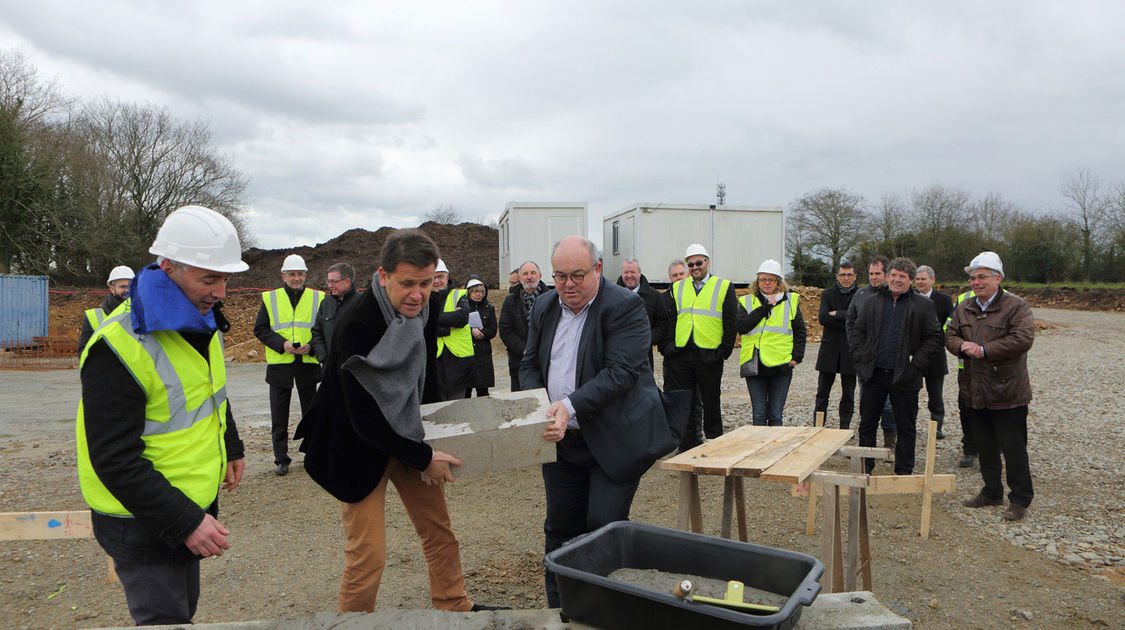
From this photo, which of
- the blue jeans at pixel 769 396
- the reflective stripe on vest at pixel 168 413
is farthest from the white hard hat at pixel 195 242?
the blue jeans at pixel 769 396

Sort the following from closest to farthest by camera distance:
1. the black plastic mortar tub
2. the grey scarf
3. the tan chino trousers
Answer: the black plastic mortar tub, the grey scarf, the tan chino trousers

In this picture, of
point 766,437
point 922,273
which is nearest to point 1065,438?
point 922,273

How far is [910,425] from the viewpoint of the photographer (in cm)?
630

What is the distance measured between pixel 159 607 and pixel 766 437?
10.7ft

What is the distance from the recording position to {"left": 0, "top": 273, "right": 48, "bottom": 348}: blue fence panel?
20.5 metres

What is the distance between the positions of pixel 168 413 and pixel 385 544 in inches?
55.5

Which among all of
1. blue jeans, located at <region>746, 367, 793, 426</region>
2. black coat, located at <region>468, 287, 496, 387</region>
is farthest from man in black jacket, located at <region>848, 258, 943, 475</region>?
black coat, located at <region>468, 287, 496, 387</region>

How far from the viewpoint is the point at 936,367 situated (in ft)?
25.1

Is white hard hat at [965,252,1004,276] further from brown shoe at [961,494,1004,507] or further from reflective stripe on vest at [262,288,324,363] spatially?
reflective stripe on vest at [262,288,324,363]

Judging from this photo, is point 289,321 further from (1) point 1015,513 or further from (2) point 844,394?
(1) point 1015,513

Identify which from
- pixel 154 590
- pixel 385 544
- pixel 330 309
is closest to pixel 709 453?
pixel 385 544

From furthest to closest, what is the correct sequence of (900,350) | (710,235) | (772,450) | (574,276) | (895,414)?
1. (710,235)
2. (895,414)
3. (900,350)
4. (772,450)
5. (574,276)

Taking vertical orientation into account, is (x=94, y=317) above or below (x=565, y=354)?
above

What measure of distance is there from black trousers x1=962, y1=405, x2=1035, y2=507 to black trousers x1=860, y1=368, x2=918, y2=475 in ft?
1.73
